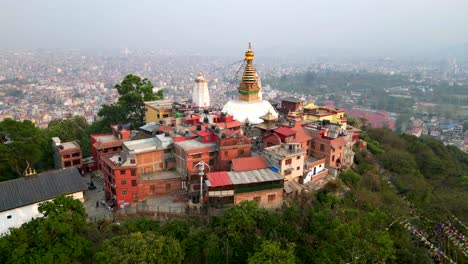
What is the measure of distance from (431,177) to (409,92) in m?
95.7

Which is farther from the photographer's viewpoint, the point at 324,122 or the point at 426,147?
the point at 426,147

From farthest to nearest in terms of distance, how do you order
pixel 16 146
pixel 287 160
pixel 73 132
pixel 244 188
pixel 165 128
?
1. pixel 73 132
2. pixel 165 128
3. pixel 16 146
4. pixel 287 160
5. pixel 244 188

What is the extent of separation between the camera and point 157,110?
1453 inches

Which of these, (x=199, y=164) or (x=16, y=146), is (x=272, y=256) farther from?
(x=16, y=146)

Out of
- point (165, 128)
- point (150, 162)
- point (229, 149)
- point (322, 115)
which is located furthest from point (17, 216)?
point (322, 115)

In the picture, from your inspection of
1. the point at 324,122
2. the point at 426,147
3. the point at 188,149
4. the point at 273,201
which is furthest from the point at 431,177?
the point at 188,149

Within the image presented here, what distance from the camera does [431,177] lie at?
1513 inches

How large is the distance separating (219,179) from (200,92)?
20.9m

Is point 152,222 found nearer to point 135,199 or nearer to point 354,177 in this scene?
point 135,199

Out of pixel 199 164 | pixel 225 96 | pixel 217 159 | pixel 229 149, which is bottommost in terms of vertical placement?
pixel 225 96

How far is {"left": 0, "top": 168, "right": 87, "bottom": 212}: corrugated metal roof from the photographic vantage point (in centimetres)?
2192

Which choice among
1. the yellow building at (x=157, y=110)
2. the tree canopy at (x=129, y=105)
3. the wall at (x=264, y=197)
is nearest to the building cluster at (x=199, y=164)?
the wall at (x=264, y=197)

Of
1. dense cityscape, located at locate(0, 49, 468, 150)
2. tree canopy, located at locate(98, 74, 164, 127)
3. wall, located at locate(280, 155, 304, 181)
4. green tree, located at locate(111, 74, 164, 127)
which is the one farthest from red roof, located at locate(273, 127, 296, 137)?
dense cityscape, located at locate(0, 49, 468, 150)

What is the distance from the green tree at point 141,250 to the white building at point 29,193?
7845mm
